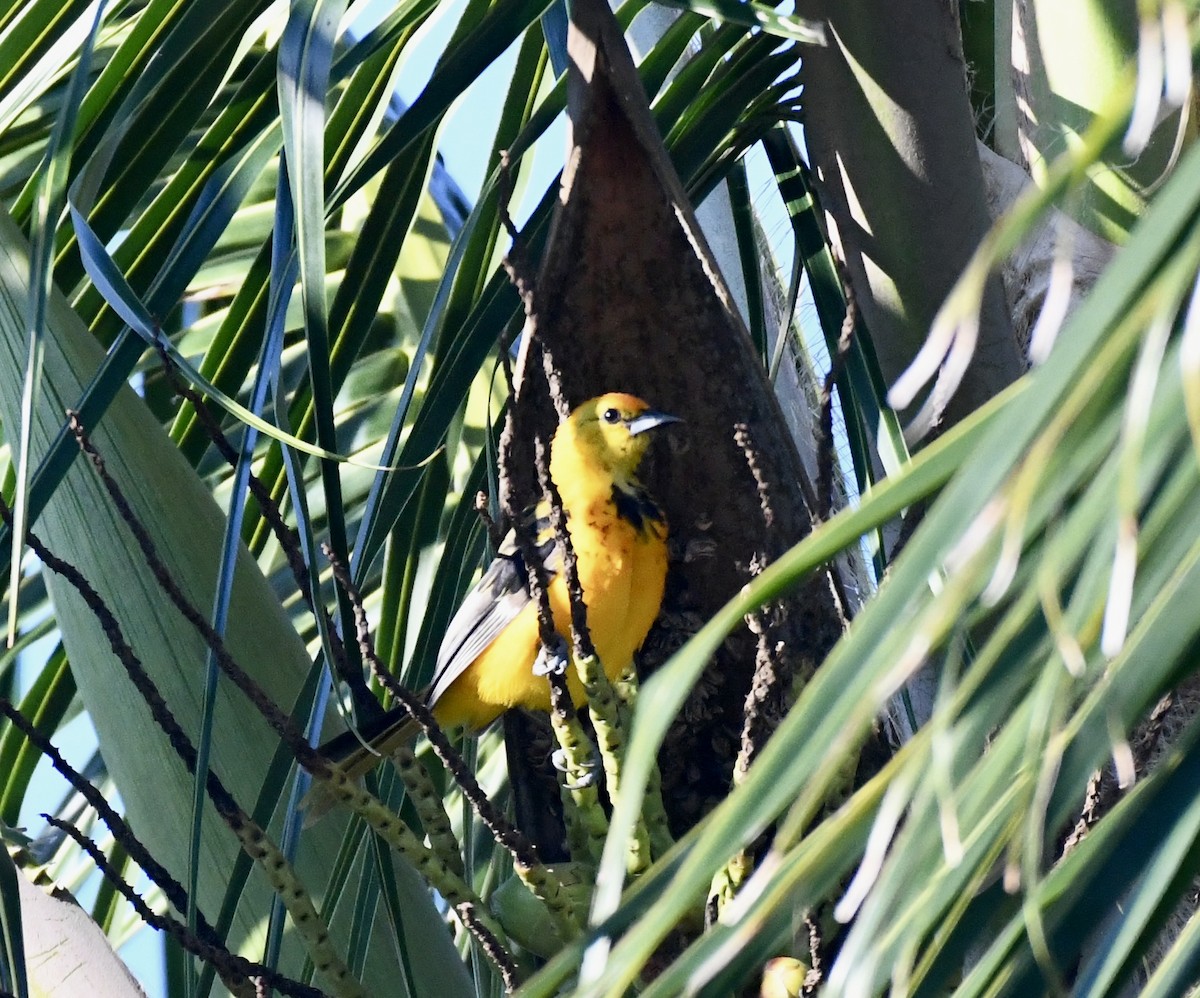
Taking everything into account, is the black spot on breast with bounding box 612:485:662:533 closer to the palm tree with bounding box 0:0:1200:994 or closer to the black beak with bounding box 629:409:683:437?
the palm tree with bounding box 0:0:1200:994

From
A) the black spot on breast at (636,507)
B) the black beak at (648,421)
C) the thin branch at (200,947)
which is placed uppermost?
the black beak at (648,421)

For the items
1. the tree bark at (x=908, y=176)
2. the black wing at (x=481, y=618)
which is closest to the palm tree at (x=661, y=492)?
the tree bark at (x=908, y=176)

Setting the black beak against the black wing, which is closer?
the black beak

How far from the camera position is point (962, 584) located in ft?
1.09

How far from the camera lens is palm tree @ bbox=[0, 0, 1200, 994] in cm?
38

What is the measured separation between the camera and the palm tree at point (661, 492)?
0.38 meters

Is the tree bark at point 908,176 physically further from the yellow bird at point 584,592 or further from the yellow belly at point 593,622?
the yellow belly at point 593,622

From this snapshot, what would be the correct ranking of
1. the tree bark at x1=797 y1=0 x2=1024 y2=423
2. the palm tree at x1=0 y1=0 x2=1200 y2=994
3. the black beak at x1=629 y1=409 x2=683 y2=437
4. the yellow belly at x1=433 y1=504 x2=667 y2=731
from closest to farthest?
the palm tree at x1=0 y1=0 x2=1200 y2=994 < the tree bark at x1=797 y1=0 x2=1024 y2=423 < the black beak at x1=629 y1=409 x2=683 y2=437 < the yellow belly at x1=433 y1=504 x2=667 y2=731

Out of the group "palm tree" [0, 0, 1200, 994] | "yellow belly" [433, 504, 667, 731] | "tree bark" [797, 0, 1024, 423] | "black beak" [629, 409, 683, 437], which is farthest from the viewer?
"yellow belly" [433, 504, 667, 731]

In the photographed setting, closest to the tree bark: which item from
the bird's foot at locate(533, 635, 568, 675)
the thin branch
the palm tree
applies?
the palm tree

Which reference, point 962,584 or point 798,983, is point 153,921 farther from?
point 962,584

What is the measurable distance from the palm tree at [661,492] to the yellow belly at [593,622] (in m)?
0.06

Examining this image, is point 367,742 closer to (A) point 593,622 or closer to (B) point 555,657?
(A) point 593,622

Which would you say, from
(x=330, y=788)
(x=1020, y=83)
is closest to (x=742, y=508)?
(x=1020, y=83)
